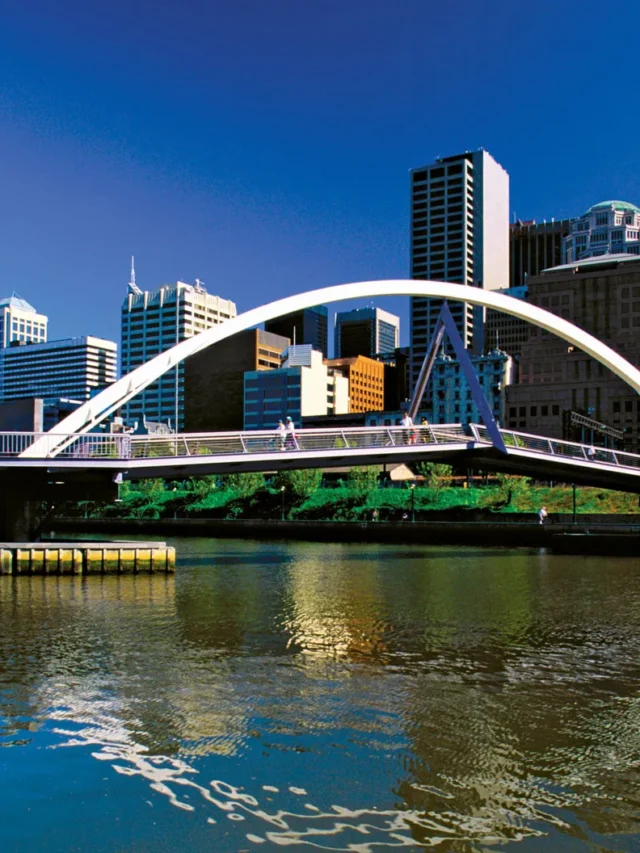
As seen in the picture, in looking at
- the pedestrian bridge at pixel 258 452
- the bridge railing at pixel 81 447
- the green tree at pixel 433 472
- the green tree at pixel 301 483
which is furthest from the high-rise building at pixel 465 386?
the bridge railing at pixel 81 447

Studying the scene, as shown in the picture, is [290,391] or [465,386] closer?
[465,386]

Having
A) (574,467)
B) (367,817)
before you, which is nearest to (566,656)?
(367,817)

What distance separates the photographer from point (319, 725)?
44.8ft

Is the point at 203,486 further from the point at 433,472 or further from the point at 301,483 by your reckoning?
the point at 433,472

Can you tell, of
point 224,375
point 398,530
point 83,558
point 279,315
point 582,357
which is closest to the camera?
point 83,558

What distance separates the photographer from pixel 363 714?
1423 cm

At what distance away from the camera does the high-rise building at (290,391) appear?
15588 centimetres

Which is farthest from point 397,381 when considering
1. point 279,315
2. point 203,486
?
point 279,315

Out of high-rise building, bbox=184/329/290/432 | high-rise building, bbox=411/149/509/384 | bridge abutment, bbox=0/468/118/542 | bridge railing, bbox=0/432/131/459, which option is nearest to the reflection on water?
bridge railing, bbox=0/432/131/459

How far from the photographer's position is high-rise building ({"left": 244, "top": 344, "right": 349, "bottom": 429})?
156m

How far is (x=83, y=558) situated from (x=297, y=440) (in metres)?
9.58

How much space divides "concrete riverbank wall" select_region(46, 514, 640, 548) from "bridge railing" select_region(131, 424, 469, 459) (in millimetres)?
14535

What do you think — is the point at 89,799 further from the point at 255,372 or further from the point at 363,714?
the point at 255,372

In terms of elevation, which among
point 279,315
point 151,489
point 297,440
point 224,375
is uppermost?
point 224,375
